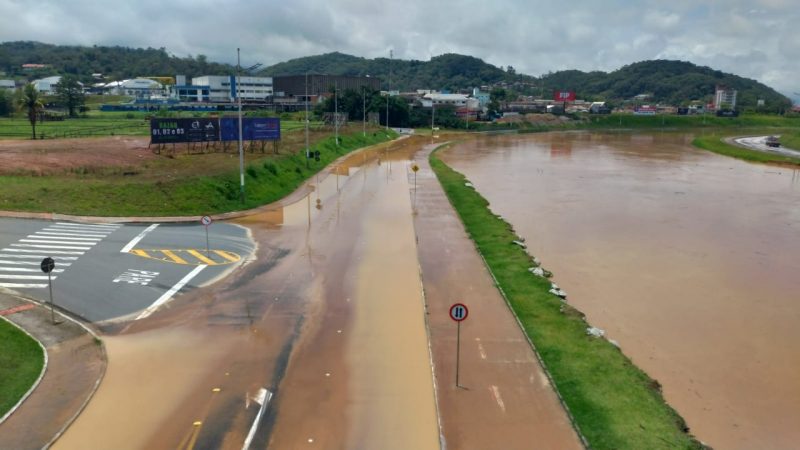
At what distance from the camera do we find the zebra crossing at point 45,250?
23.0 m

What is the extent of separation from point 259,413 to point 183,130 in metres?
43.4

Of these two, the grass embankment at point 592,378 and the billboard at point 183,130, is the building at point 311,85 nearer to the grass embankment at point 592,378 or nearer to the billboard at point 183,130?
the billboard at point 183,130

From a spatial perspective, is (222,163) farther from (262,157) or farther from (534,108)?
(534,108)

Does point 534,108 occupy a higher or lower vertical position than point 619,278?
higher

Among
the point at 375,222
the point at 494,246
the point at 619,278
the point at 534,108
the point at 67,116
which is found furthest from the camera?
the point at 534,108

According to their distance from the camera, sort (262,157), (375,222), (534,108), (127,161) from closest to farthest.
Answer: (375,222) → (127,161) → (262,157) → (534,108)

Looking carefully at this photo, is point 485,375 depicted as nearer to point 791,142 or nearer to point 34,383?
point 34,383

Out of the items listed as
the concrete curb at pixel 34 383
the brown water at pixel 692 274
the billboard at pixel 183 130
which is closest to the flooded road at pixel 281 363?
the concrete curb at pixel 34 383

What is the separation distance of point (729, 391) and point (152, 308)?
62.6 ft

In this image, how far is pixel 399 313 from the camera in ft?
69.8

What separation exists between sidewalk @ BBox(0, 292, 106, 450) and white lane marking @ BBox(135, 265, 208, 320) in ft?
7.11

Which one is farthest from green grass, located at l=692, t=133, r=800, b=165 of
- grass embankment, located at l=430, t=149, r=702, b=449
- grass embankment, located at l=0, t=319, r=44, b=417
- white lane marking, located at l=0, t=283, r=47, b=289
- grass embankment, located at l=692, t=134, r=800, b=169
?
grass embankment, located at l=0, t=319, r=44, b=417

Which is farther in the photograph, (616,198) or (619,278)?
(616,198)

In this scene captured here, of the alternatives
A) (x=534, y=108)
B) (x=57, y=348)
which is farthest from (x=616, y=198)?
(x=534, y=108)
